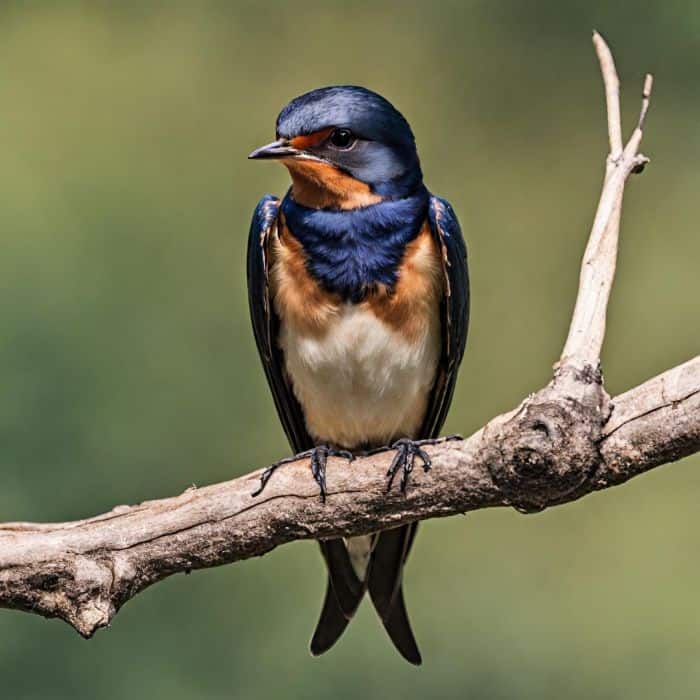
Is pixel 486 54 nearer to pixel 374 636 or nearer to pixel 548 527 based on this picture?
pixel 548 527

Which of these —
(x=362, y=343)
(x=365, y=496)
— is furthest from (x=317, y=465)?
(x=362, y=343)

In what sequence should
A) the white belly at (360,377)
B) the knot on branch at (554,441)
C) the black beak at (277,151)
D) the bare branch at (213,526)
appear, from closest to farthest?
the knot on branch at (554,441) < the bare branch at (213,526) < the black beak at (277,151) < the white belly at (360,377)

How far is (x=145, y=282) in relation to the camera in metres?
4.23

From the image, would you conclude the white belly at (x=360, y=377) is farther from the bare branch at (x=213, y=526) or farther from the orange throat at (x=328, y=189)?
the bare branch at (x=213, y=526)

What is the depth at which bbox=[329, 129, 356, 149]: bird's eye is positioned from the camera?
2324mm

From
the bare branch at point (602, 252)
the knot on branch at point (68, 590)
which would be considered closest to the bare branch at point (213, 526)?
the knot on branch at point (68, 590)

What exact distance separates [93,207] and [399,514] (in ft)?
7.94

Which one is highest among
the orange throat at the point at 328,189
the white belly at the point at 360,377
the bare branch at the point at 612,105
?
the orange throat at the point at 328,189

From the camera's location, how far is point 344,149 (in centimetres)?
234

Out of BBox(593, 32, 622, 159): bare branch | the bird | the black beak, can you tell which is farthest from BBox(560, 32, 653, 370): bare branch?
A: the black beak

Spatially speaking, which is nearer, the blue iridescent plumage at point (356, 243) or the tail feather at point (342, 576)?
the blue iridescent plumage at point (356, 243)

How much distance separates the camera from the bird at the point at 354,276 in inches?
92.0

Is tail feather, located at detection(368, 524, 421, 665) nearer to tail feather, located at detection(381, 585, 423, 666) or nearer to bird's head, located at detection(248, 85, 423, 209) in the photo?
tail feather, located at detection(381, 585, 423, 666)

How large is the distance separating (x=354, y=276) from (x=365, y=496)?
39cm
